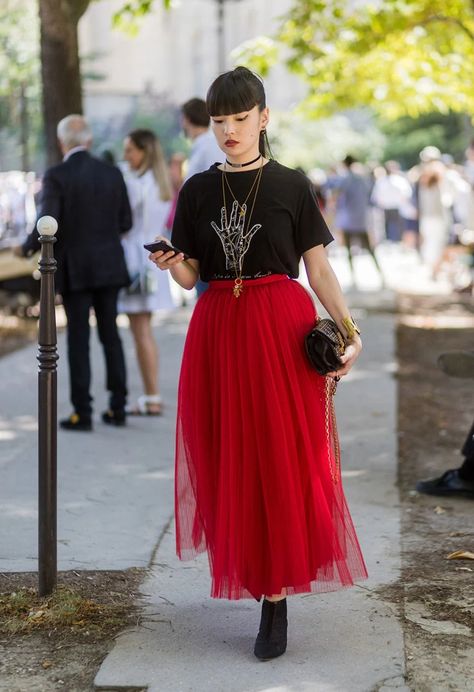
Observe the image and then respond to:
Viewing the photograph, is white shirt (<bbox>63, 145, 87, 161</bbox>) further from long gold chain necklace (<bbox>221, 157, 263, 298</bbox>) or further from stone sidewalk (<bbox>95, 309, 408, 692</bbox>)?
long gold chain necklace (<bbox>221, 157, 263, 298</bbox>)

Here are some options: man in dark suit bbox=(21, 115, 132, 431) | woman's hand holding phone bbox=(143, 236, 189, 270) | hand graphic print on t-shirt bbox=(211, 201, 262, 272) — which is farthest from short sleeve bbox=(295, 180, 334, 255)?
man in dark suit bbox=(21, 115, 132, 431)

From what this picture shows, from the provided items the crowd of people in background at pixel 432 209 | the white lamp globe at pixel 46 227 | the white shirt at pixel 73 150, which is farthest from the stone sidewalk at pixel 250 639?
the crowd of people in background at pixel 432 209

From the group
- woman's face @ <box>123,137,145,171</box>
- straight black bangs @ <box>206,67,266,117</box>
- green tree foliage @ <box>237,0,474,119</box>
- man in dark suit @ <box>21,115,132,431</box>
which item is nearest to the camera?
straight black bangs @ <box>206,67,266,117</box>

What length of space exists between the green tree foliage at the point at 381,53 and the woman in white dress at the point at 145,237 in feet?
21.1

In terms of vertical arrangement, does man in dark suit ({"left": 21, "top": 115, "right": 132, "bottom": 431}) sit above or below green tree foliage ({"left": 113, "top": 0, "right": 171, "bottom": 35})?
below

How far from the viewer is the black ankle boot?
14.0 ft

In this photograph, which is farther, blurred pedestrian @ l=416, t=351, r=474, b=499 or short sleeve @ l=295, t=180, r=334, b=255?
blurred pedestrian @ l=416, t=351, r=474, b=499

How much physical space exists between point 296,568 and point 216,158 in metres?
4.64

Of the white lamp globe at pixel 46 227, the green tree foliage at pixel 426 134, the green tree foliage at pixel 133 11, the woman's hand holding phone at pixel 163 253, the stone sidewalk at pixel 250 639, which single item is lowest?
the stone sidewalk at pixel 250 639

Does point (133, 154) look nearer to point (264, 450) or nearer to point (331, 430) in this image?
point (331, 430)

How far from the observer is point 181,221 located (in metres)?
4.47

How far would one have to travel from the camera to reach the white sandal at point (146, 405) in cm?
896

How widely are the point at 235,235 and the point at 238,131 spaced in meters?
0.35

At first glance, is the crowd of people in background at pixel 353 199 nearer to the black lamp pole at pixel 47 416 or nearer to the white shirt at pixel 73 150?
the white shirt at pixel 73 150
